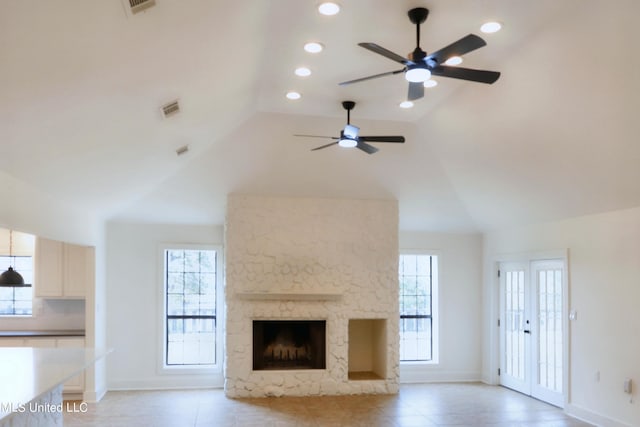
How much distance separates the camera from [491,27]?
4.10m

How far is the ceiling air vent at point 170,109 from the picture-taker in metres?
4.51

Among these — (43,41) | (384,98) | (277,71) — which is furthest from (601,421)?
(43,41)

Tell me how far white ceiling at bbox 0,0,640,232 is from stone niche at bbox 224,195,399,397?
0.36 metres

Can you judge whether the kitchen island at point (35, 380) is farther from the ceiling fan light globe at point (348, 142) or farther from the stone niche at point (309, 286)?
the stone niche at point (309, 286)

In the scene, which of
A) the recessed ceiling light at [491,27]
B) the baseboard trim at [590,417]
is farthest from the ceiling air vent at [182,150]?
the baseboard trim at [590,417]

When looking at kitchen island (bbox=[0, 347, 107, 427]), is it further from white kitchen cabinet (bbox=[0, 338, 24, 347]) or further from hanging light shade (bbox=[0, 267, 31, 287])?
white kitchen cabinet (bbox=[0, 338, 24, 347])

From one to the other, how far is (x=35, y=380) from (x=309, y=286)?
15.8 ft

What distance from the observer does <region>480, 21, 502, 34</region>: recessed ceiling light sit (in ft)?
13.3

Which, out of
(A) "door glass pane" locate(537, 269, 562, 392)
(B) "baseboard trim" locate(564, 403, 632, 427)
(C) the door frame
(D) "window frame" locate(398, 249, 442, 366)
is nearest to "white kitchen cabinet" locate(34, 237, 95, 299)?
(D) "window frame" locate(398, 249, 442, 366)

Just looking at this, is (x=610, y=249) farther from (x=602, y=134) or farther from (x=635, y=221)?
(x=602, y=134)

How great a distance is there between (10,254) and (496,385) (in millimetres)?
7505

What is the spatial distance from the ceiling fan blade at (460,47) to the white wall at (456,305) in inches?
223

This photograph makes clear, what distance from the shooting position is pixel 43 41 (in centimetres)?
264

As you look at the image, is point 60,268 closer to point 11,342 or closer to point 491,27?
point 11,342
